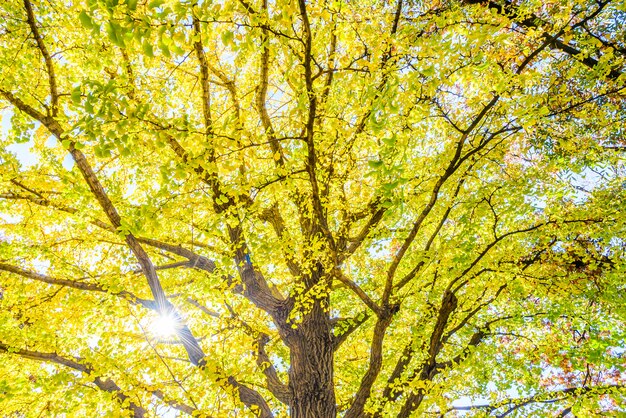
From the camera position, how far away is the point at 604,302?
17.3 ft

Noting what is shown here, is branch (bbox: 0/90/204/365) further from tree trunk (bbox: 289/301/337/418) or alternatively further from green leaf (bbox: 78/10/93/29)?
green leaf (bbox: 78/10/93/29)

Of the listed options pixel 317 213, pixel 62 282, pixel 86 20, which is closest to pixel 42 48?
pixel 86 20

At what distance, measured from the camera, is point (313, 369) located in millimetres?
4613

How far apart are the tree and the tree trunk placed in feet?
0.07

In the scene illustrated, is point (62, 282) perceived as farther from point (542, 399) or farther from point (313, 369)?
point (542, 399)

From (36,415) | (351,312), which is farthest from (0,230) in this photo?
(351,312)

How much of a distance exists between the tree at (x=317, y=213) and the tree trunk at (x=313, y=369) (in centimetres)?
2

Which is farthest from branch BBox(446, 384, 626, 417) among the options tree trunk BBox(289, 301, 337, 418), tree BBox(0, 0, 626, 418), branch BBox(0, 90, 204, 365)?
branch BBox(0, 90, 204, 365)

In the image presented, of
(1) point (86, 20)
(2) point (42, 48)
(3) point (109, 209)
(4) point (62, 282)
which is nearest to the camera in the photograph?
(1) point (86, 20)

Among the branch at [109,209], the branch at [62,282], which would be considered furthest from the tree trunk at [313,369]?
the branch at [62,282]

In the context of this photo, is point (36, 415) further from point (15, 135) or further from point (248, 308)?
point (15, 135)

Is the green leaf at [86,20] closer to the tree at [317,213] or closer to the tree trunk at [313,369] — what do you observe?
the tree at [317,213]

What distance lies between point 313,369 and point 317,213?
7.49 ft

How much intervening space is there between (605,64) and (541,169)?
1.67 m
